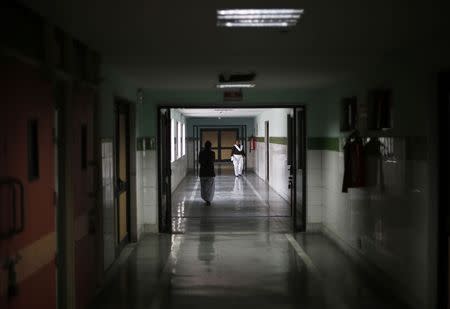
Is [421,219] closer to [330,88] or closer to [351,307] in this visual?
[351,307]

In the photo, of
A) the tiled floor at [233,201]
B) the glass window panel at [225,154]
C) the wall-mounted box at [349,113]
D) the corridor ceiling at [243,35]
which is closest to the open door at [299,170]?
the tiled floor at [233,201]

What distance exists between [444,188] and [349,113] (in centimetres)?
299

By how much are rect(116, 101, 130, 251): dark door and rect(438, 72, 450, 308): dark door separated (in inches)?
171

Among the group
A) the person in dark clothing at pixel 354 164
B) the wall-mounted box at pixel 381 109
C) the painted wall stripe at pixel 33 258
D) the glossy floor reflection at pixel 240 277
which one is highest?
the wall-mounted box at pixel 381 109

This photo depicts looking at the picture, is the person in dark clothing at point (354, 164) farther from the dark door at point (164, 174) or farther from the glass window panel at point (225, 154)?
the glass window panel at point (225, 154)

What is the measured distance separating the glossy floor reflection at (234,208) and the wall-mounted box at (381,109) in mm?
3817

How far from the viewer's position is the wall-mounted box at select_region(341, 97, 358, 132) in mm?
7158

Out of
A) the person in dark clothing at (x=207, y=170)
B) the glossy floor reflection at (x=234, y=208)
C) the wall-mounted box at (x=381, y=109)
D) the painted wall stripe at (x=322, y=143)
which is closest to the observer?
the wall-mounted box at (x=381, y=109)

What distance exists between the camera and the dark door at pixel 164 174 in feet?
30.8

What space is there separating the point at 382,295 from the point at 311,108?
428 centimetres

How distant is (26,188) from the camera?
11.4ft

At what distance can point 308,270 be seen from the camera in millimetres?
6680

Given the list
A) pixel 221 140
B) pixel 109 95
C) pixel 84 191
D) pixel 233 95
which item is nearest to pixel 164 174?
pixel 233 95

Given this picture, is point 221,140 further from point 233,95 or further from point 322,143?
point 322,143
